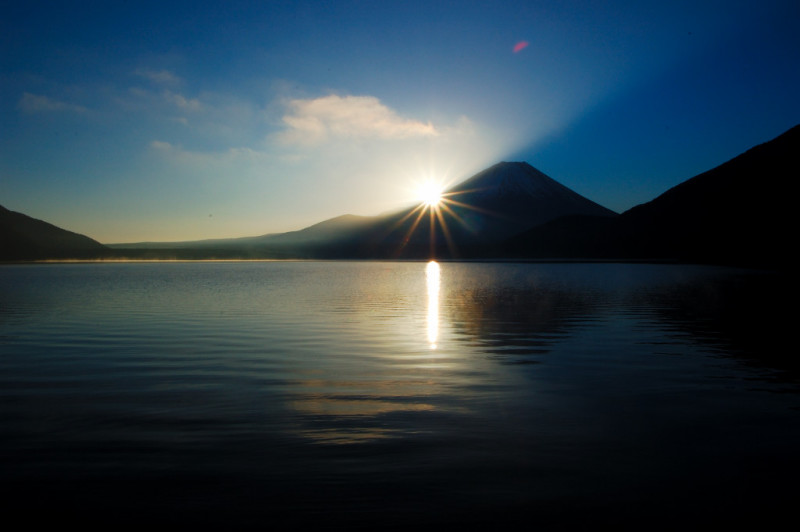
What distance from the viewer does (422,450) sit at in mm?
8773

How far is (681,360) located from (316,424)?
40.5ft

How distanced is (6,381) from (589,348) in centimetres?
1732

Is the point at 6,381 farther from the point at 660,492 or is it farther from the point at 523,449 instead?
the point at 660,492

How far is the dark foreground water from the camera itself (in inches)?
270

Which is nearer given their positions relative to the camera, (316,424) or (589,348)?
(316,424)

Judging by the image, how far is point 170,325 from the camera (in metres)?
26.2

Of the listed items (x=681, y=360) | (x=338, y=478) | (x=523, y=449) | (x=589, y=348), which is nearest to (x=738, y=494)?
(x=523, y=449)

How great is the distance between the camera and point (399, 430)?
9805 mm

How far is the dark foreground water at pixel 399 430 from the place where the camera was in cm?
686

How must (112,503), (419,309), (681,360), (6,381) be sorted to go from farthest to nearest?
(419,309) < (681,360) < (6,381) < (112,503)

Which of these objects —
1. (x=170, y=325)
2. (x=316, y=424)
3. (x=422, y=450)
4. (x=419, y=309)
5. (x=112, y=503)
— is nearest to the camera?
(x=112, y=503)

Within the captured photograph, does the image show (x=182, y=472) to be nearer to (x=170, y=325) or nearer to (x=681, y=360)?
(x=681, y=360)

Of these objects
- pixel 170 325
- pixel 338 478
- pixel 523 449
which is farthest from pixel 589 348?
pixel 170 325

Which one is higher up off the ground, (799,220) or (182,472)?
(799,220)
